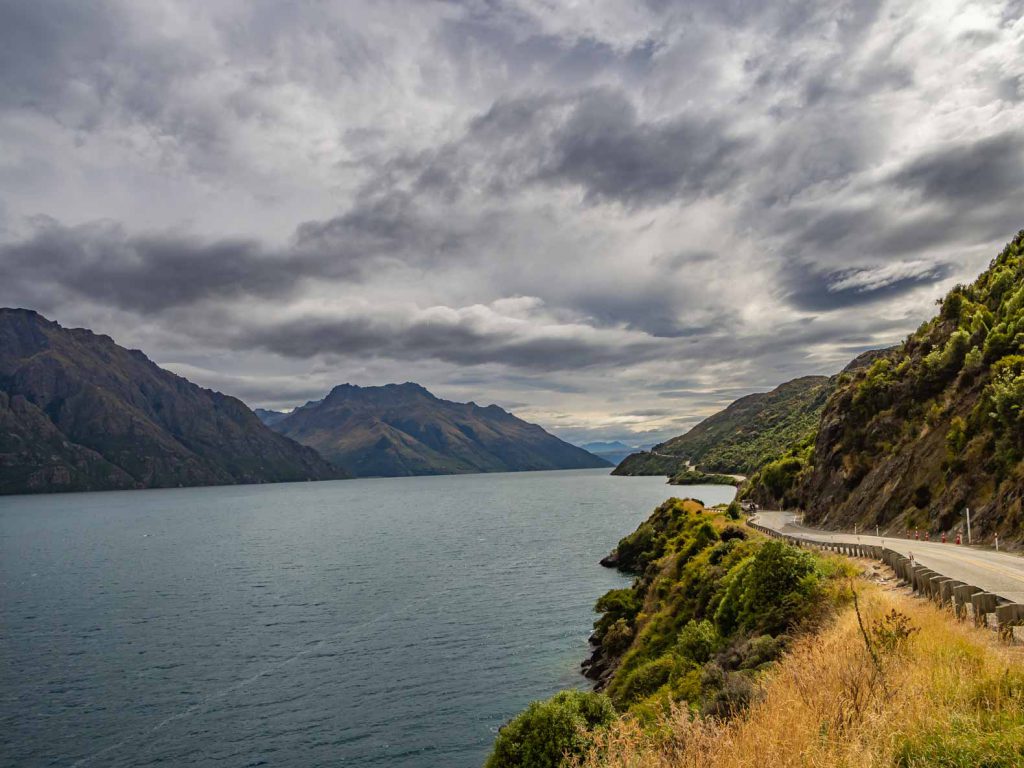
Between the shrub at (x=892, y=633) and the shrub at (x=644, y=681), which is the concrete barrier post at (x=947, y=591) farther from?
the shrub at (x=644, y=681)

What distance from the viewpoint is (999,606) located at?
51.5 ft

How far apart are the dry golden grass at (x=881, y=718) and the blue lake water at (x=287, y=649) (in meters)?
22.9

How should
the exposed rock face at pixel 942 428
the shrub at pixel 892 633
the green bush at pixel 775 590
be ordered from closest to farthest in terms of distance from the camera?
the shrub at pixel 892 633 → the green bush at pixel 775 590 → the exposed rock face at pixel 942 428

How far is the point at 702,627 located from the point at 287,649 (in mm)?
31971

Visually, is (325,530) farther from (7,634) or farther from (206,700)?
(206,700)

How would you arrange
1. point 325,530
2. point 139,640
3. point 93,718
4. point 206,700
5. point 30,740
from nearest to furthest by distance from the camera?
point 30,740, point 93,718, point 206,700, point 139,640, point 325,530

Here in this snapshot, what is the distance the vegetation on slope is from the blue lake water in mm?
4506

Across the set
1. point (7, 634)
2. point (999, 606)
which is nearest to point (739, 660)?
point (999, 606)

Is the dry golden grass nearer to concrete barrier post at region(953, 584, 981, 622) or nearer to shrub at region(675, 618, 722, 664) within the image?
concrete barrier post at region(953, 584, 981, 622)

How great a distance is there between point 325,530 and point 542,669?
101 m

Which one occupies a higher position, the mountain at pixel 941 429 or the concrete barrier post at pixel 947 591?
the mountain at pixel 941 429

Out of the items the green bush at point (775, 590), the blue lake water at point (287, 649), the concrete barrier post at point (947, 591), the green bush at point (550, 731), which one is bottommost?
the blue lake water at point (287, 649)

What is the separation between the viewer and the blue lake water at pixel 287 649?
32.3m

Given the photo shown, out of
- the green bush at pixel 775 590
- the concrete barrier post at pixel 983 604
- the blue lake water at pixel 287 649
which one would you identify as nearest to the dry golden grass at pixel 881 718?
the concrete barrier post at pixel 983 604
